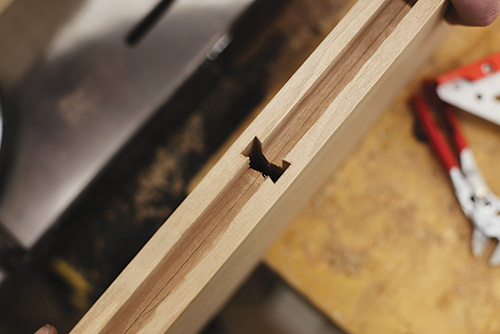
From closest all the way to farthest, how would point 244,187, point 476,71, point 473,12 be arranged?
point 244,187
point 473,12
point 476,71

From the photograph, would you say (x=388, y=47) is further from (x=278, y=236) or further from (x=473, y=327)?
(x=473, y=327)

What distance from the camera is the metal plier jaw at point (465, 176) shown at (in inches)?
33.7

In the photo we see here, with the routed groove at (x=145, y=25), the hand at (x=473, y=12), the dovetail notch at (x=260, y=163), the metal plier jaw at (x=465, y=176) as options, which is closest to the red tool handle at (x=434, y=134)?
the metal plier jaw at (x=465, y=176)

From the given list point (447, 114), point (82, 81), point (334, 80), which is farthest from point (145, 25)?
point (447, 114)

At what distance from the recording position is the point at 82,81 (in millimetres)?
1026

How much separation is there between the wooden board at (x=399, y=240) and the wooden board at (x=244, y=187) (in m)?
0.43

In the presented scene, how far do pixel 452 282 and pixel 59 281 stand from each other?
1.20 metres

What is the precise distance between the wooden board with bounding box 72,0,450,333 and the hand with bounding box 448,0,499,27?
135mm

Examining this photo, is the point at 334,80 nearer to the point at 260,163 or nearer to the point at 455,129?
the point at 260,163

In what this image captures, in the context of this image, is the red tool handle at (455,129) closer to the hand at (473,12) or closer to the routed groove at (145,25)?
the hand at (473,12)

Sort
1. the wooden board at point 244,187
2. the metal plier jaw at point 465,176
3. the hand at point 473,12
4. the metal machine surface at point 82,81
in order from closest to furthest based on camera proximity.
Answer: the wooden board at point 244,187
the hand at point 473,12
the metal plier jaw at point 465,176
the metal machine surface at point 82,81

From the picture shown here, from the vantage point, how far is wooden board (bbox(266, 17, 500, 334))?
87 cm

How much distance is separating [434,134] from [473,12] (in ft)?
1.02

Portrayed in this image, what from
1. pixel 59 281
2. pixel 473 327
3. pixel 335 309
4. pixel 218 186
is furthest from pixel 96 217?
pixel 473 327
